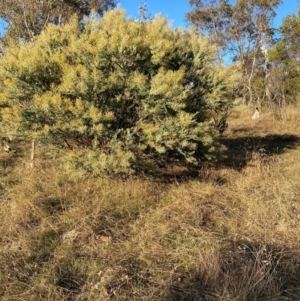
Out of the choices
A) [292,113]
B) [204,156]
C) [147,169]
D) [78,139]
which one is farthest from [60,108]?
[292,113]

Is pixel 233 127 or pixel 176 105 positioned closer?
pixel 176 105

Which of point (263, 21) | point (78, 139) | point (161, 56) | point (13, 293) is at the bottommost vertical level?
point (13, 293)

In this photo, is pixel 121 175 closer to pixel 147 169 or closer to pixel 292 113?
pixel 147 169

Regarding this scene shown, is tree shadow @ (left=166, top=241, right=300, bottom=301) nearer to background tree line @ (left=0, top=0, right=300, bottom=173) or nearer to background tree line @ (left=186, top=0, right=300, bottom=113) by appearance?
background tree line @ (left=0, top=0, right=300, bottom=173)

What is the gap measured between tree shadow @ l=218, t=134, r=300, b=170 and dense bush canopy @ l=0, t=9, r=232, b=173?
1.53 metres

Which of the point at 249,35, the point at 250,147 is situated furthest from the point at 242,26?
the point at 250,147

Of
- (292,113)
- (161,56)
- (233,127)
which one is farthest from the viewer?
(292,113)

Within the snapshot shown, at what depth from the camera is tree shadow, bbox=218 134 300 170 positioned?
7104 millimetres

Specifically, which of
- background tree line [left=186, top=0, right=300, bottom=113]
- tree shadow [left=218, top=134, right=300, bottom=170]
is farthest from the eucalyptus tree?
tree shadow [left=218, top=134, right=300, bottom=170]

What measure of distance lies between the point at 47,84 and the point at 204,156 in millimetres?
2859

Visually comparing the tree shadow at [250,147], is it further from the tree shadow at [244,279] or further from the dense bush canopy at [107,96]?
the tree shadow at [244,279]

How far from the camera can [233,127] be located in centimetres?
1362

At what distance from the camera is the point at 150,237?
3.67m

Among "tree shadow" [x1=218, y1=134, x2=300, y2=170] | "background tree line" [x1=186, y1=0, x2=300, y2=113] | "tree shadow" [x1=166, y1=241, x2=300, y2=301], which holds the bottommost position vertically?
"tree shadow" [x1=166, y1=241, x2=300, y2=301]
